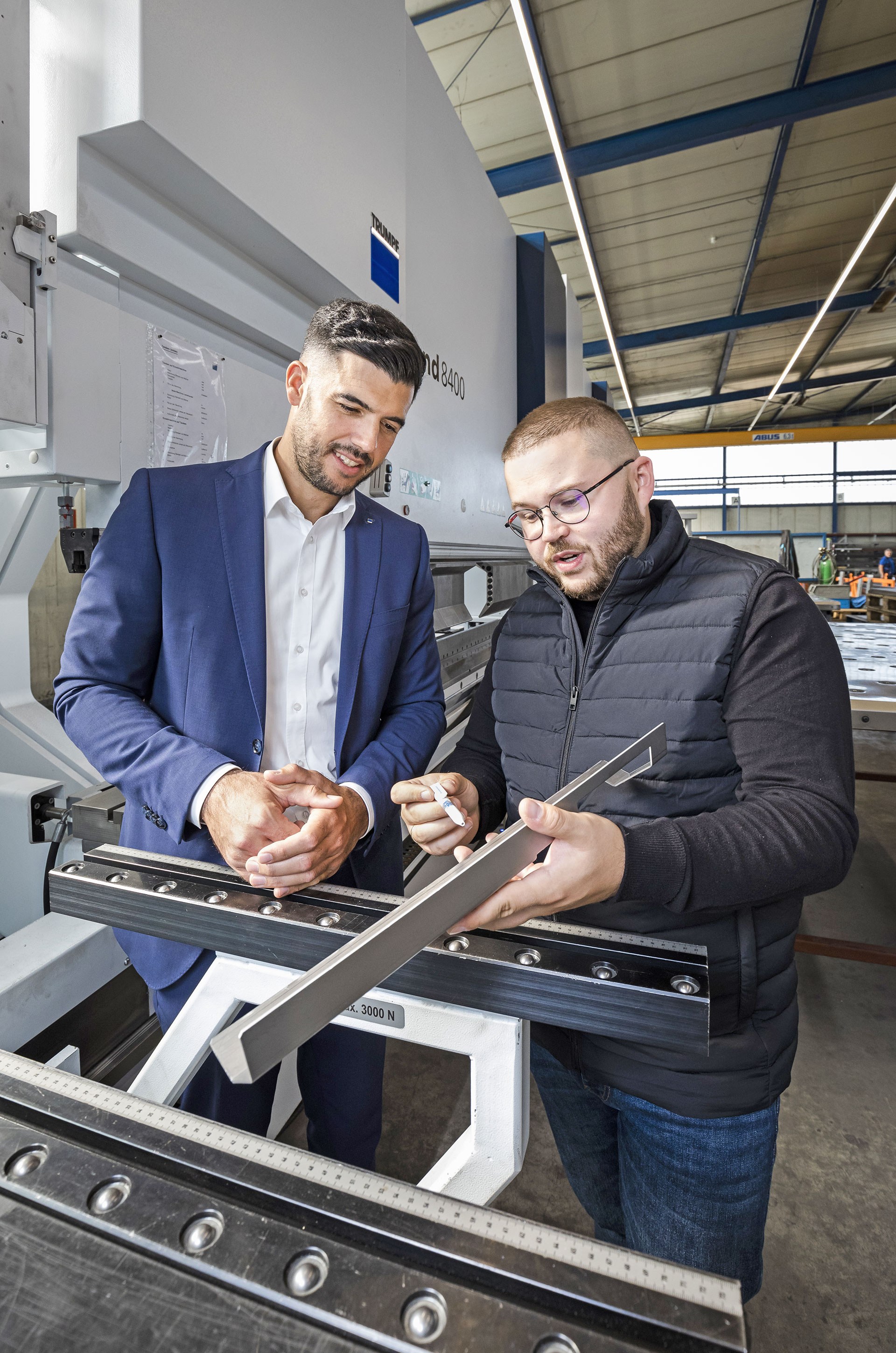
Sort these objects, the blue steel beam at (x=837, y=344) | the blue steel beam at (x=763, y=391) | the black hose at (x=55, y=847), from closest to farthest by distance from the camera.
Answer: the black hose at (x=55, y=847) < the blue steel beam at (x=837, y=344) < the blue steel beam at (x=763, y=391)

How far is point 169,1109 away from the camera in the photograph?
0.52 m

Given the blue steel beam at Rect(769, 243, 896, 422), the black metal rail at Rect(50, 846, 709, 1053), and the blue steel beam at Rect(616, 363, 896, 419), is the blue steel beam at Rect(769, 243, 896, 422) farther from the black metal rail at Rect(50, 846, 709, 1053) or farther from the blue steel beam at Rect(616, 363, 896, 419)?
the black metal rail at Rect(50, 846, 709, 1053)

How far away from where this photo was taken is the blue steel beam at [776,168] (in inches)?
145

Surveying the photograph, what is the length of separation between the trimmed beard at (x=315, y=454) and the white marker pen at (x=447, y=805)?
51 centimetres

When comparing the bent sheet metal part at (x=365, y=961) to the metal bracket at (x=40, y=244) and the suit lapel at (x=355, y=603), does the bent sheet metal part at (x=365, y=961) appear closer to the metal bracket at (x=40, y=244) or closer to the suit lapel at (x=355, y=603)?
the suit lapel at (x=355, y=603)

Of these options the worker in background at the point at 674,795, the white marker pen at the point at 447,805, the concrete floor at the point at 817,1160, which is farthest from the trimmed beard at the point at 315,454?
the concrete floor at the point at 817,1160

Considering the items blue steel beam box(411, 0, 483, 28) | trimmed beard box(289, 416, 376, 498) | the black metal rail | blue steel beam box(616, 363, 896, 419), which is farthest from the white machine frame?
blue steel beam box(616, 363, 896, 419)

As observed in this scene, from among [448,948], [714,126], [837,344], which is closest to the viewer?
[448,948]

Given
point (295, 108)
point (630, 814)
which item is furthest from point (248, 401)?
point (630, 814)

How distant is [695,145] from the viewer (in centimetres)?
432

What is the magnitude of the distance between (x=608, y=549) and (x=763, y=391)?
1351cm

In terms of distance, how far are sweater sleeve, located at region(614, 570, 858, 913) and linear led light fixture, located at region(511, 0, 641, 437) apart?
3.31 meters

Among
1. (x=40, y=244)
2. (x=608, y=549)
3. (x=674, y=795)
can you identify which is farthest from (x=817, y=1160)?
(x=40, y=244)

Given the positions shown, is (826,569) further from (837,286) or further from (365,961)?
(365,961)
